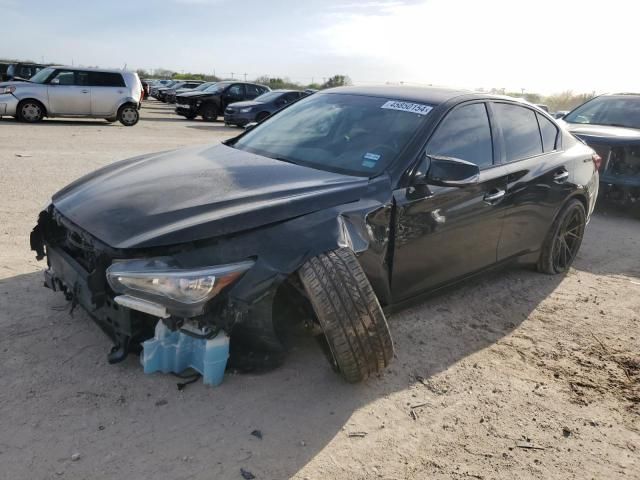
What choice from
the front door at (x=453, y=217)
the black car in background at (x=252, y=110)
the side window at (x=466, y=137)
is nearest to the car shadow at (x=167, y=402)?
the front door at (x=453, y=217)

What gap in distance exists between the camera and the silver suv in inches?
598

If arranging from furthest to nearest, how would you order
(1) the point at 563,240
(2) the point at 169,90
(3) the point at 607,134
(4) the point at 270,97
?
(2) the point at 169,90 < (4) the point at 270,97 < (3) the point at 607,134 < (1) the point at 563,240

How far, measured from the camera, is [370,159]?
3.40m

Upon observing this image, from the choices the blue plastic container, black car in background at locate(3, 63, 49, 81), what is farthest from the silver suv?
the blue plastic container

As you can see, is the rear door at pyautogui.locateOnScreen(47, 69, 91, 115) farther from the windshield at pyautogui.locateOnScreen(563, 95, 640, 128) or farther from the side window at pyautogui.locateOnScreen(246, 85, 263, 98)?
the windshield at pyautogui.locateOnScreen(563, 95, 640, 128)

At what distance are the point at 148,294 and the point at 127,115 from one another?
15604 millimetres

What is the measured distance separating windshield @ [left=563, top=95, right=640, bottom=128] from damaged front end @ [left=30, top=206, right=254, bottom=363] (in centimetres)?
773

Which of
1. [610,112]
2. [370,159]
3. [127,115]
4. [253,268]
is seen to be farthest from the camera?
[127,115]

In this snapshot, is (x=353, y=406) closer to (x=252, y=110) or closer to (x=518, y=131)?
(x=518, y=131)

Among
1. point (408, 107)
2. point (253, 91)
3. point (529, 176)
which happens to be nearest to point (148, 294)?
point (408, 107)

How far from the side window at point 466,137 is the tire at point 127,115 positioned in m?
14.8

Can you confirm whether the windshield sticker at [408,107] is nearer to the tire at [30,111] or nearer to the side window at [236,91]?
the tire at [30,111]

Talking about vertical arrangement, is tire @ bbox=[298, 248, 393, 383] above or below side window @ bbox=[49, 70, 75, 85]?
below

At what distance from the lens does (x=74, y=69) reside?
15844mm
